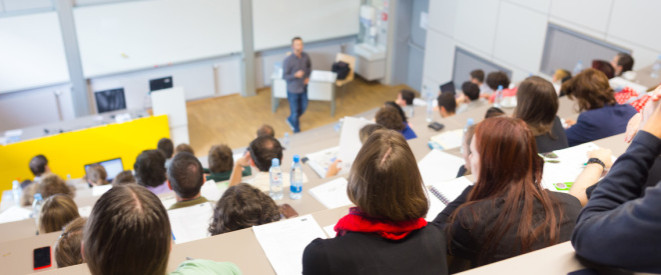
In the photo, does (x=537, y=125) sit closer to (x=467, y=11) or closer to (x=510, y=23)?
(x=510, y=23)

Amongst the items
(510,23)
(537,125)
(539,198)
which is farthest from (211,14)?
(539,198)

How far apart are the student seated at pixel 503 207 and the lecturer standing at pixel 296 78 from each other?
651cm

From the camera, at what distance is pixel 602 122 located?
3877 mm

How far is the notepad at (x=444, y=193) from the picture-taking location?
2.54 meters

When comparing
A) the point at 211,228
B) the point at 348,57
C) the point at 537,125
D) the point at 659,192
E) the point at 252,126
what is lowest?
the point at 252,126

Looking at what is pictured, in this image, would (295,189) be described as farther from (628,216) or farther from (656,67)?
(656,67)

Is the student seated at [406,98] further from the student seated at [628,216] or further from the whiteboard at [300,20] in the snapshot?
the student seated at [628,216]

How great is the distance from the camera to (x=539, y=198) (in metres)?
1.97

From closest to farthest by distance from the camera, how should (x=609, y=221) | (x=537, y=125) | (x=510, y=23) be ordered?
(x=609, y=221) < (x=537, y=125) < (x=510, y=23)

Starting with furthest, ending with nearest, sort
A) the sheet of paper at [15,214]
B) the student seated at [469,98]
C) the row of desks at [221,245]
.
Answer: the student seated at [469,98] < the sheet of paper at [15,214] < the row of desks at [221,245]

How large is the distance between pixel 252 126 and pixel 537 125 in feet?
19.2

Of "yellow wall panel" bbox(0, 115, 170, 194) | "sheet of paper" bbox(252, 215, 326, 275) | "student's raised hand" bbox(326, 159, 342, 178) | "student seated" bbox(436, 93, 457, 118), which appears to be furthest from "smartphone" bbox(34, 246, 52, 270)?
"yellow wall panel" bbox(0, 115, 170, 194)

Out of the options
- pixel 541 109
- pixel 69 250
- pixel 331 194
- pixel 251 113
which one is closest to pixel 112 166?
pixel 251 113

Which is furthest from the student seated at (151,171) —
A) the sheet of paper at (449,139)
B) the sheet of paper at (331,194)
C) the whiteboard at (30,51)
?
the whiteboard at (30,51)
